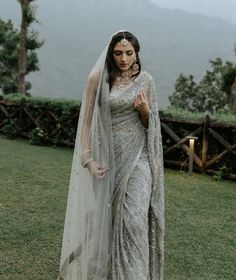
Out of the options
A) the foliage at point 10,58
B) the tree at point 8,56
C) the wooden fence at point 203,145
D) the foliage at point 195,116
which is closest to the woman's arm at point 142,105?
the wooden fence at point 203,145

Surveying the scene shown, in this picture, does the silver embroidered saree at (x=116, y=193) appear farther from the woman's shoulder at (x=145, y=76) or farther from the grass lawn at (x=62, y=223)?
the grass lawn at (x=62, y=223)

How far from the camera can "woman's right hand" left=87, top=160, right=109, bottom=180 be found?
10.2 ft

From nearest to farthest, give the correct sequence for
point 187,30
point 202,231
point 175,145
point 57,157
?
point 202,231 < point 175,145 < point 57,157 < point 187,30

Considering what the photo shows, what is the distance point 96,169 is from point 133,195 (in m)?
0.28

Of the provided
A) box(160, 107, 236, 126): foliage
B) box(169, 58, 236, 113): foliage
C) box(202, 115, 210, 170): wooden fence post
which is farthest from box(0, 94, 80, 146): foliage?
box(169, 58, 236, 113): foliage

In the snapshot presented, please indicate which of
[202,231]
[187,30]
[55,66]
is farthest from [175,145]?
[187,30]

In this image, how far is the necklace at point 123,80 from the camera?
3168 millimetres

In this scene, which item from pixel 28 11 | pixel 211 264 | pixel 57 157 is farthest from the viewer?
pixel 28 11

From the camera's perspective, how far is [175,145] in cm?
994

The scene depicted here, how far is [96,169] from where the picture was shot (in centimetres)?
312

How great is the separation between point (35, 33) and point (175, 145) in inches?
539

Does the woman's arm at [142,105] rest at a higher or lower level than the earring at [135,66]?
lower

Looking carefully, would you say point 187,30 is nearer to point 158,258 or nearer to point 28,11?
point 28,11

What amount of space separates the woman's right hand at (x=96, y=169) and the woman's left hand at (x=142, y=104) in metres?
0.42
